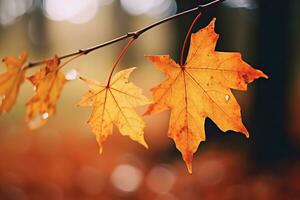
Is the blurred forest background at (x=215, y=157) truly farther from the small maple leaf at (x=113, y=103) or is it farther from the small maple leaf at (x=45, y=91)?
the small maple leaf at (x=113, y=103)

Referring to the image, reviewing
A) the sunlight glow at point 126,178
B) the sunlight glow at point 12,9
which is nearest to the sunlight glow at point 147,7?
the sunlight glow at point 12,9

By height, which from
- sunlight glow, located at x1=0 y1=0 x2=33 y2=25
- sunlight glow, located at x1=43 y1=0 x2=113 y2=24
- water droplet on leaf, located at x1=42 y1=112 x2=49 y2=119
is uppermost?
water droplet on leaf, located at x1=42 y1=112 x2=49 y2=119

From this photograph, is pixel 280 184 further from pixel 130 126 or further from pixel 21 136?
pixel 21 136

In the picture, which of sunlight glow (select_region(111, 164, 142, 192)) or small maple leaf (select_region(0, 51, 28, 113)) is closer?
small maple leaf (select_region(0, 51, 28, 113))

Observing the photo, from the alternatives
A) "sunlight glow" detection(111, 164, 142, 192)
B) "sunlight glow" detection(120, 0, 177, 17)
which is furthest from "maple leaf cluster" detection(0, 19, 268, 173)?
"sunlight glow" detection(120, 0, 177, 17)

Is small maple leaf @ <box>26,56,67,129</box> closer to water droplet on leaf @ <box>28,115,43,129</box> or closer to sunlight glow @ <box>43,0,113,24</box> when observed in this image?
water droplet on leaf @ <box>28,115,43,129</box>

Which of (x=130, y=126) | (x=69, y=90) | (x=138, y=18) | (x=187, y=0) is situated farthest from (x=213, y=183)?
(x=138, y=18)

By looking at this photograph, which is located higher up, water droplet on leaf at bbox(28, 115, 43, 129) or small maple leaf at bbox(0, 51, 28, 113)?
small maple leaf at bbox(0, 51, 28, 113)

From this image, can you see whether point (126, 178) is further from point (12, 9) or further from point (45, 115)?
point (12, 9)
